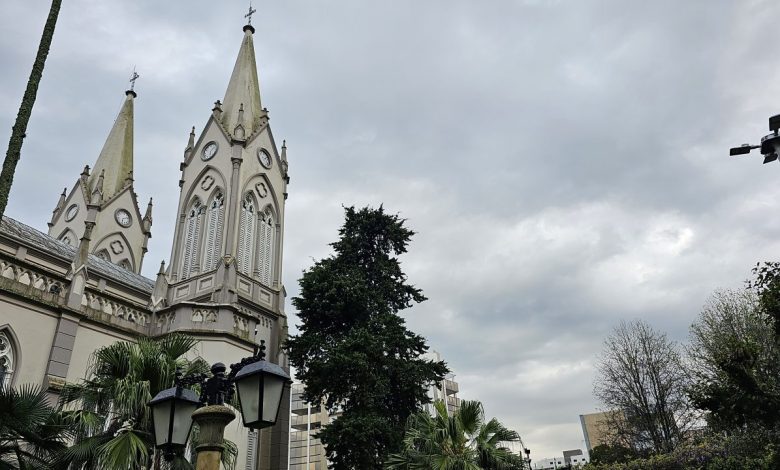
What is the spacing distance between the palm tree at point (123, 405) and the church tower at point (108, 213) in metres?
24.0

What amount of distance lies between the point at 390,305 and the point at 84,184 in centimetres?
2022

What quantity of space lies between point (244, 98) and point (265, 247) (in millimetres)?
8961

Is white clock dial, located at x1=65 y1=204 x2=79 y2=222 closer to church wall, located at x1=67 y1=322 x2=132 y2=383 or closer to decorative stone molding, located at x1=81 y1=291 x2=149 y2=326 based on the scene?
decorative stone molding, located at x1=81 y1=291 x2=149 y2=326

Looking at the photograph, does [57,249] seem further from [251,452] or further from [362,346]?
[362,346]

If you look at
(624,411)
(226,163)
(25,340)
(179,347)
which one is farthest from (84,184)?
(624,411)

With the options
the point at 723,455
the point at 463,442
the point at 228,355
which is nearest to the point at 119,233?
the point at 228,355

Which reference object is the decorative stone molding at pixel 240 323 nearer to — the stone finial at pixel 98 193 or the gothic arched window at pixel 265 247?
the gothic arched window at pixel 265 247

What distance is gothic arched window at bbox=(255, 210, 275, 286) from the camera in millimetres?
26141

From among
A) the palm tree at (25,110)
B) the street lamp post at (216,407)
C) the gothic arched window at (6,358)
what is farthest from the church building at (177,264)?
the street lamp post at (216,407)

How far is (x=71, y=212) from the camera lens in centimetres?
3331

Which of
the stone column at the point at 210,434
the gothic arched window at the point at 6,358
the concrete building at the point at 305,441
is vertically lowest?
the stone column at the point at 210,434

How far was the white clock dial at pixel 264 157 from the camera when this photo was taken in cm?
2884

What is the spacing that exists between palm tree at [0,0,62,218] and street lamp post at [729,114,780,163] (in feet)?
34.8

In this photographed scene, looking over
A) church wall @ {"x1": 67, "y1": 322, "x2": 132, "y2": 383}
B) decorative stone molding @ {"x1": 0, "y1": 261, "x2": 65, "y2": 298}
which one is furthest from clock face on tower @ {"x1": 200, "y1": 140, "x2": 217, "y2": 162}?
decorative stone molding @ {"x1": 0, "y1": 261, "x2": 65, "y2": 298}
